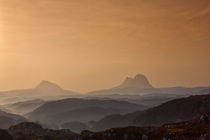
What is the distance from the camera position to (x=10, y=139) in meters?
158

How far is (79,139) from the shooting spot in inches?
5098

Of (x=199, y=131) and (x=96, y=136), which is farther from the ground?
(x=199, y=131)

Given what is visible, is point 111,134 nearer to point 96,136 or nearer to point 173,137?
point 96,136

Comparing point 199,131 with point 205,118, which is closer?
point 199,131

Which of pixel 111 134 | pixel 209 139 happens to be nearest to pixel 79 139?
pixel 111 134

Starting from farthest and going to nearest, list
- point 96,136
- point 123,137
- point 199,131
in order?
point 96,136, point 123,137, point 199,131

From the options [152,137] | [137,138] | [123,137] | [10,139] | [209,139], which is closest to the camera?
[209,139]

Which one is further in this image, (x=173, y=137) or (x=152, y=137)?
(x=152, y=137)

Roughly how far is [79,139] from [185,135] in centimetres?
5863

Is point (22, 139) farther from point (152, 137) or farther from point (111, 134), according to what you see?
point (152, 137)

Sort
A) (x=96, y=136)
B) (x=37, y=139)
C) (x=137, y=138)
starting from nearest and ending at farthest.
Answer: (x=137, y=138) → (x=96, y=136) → (x=37, y=139)

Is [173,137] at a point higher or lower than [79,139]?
higher

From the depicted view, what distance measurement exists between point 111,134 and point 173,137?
39.6 metres

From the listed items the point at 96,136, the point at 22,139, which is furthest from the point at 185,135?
the point at 22,139
